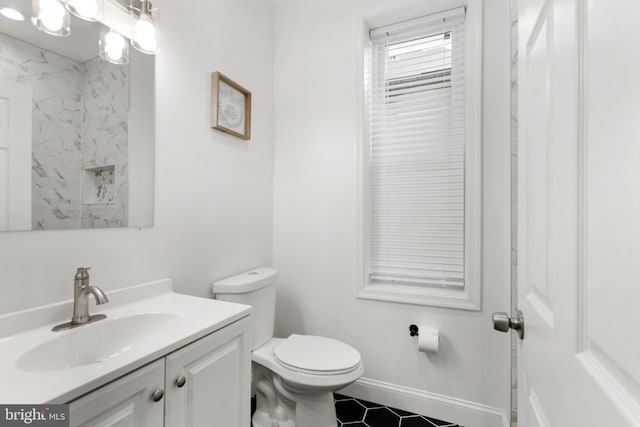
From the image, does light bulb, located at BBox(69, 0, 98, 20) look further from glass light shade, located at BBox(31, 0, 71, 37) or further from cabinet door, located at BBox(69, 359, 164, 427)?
cabinet door, located at BBox(69, 359, 164, 427)

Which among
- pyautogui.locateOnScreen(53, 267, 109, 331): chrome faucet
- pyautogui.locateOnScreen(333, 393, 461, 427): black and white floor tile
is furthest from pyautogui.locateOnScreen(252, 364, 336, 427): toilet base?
pyautogui.locateOnScreen(53, 267, 109, 331): chrome faucet

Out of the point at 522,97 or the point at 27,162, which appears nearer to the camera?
the point at 522,97

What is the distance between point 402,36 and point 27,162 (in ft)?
6.52

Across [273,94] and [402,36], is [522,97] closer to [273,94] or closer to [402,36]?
[402,36]

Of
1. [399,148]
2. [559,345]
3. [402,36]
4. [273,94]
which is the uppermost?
[402,36]

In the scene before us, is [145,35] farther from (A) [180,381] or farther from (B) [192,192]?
(A) [180,381]

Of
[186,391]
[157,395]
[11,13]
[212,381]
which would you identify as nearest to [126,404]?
[157,395]

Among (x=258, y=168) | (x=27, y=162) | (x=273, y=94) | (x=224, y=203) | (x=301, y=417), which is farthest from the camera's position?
(x=273, y=94)

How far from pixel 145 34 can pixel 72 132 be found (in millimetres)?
492

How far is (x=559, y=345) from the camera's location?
500 millimetres

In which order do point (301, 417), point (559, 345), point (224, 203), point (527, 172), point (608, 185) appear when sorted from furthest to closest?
point (224, 203) → point (301, 417) → point (527, 172) → point (559, 345) → point (608, 185)

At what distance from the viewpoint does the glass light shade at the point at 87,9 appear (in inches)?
39.8

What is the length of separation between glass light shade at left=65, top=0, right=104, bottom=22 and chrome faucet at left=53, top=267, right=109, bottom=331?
34.1 inches

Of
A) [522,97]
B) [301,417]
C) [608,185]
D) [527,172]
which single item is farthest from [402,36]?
[301,417]
